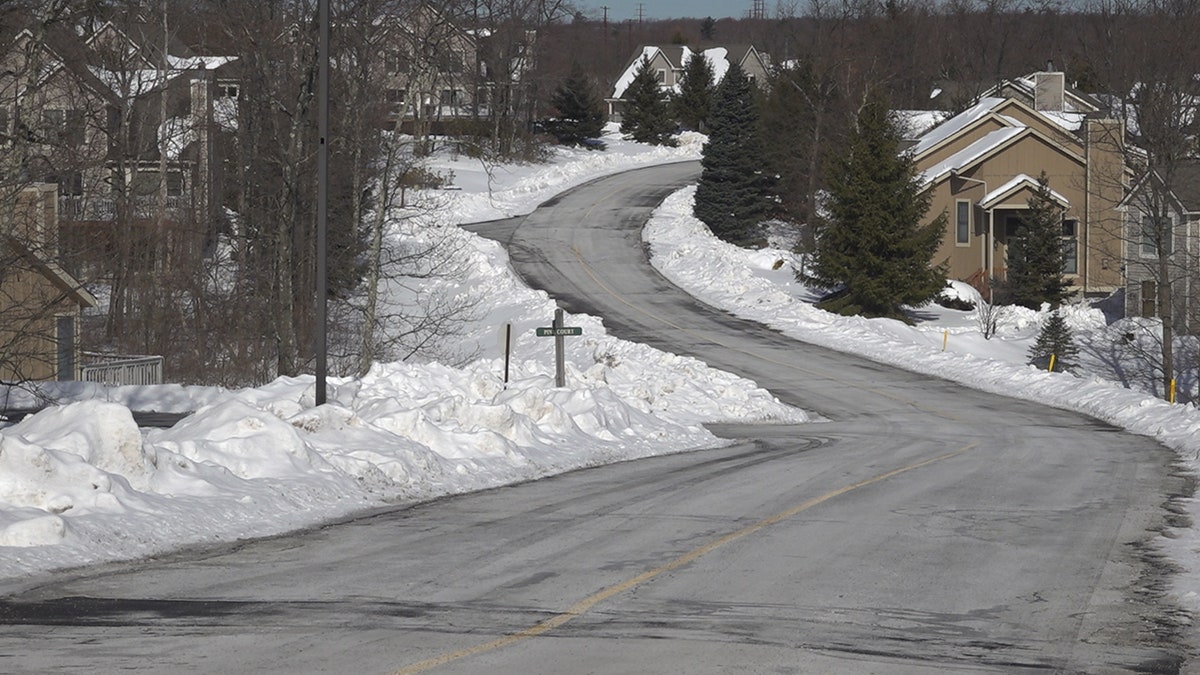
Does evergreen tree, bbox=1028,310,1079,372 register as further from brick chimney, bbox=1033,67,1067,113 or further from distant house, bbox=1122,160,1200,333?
brick chimney, bbox=1033,67,1067,113

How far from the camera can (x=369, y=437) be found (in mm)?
16234

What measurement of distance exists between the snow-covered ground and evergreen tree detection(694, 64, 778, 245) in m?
22.9

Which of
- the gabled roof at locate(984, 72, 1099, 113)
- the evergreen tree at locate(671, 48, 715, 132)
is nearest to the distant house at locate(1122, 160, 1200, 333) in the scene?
the gabled roof at locate(984, 72, 1099, 113)

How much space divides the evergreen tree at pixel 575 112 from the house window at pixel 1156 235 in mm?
47560

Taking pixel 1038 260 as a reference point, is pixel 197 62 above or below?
above

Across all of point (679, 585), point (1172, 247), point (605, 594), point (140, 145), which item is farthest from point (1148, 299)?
point (605, 594)

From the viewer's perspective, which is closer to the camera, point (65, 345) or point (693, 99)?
point (65, 345)

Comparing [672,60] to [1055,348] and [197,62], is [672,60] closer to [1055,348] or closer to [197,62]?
[197,62]

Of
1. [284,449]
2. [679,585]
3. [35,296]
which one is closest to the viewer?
[679,585]

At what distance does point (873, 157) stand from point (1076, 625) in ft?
137

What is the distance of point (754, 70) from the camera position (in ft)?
473

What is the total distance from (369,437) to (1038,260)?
140 feet

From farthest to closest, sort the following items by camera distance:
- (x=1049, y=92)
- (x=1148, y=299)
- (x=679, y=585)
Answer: (x=1049, y=92)
(x=1148, y=299)
(x=679, y=585)

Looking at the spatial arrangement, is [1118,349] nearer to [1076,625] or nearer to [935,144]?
[935,144]
